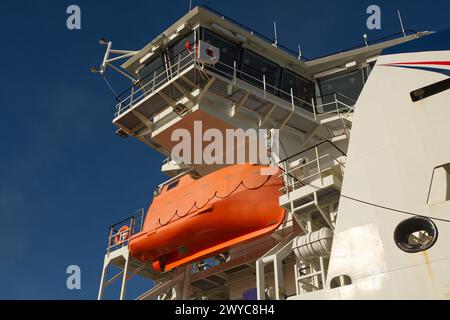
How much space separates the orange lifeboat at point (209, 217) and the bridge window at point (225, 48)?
177 inches

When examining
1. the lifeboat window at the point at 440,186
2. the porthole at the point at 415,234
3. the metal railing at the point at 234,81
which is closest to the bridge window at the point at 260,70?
the metal railing at the point at 234,81

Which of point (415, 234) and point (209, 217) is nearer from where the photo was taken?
point (415, 234)

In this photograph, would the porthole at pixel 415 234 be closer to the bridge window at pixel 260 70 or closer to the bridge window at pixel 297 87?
the bridge window at pixel 260 70

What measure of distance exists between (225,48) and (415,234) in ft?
39.0

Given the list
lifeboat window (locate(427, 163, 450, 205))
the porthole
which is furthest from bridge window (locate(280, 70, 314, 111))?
the porthole

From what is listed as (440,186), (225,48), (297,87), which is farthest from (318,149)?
(440,186)

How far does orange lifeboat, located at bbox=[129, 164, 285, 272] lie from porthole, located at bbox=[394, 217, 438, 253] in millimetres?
5718

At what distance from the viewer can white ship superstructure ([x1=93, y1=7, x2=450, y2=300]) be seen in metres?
9.48

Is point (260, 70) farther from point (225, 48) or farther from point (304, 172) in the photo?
point (304, 172)

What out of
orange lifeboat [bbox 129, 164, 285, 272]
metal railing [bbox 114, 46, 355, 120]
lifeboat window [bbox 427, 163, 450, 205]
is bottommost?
lifeboat window [bbox 427, 163, 450, 205]

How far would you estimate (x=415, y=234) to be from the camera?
Answer: 31.6ft

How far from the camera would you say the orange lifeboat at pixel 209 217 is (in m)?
15.3

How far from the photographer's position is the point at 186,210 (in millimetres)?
16672

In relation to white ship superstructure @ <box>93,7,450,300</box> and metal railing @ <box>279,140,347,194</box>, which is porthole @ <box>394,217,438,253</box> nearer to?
white ship superstructure @ <box>93,7,450,300</box>
